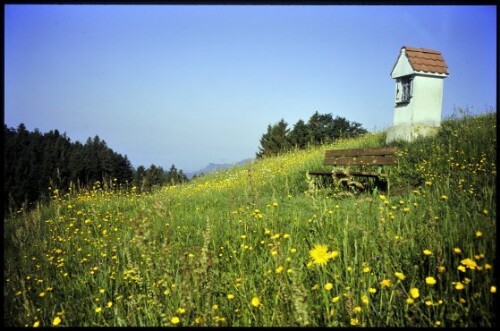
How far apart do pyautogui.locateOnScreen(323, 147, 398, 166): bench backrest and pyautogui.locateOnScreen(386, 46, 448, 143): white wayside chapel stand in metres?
2.70

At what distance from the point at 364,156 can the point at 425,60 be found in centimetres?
448

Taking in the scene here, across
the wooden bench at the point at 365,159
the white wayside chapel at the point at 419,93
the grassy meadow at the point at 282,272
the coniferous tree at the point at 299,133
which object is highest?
the coniferous tree at the point at 299,133

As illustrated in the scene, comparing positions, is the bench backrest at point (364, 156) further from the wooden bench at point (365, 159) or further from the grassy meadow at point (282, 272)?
the grassy meadow at point (282, 272)

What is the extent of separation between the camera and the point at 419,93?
29.0 ft

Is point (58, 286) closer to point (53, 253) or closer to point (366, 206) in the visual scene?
point (53, 253)

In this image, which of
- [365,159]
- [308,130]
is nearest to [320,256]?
[365,159]

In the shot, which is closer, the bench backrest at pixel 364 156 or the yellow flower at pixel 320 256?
the yellow flower at pixel 320 256

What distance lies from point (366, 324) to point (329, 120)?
157 ft

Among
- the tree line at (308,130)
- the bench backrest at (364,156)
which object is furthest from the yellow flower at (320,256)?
the tree line at (308,130)

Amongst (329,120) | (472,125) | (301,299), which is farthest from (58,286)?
(329,120)

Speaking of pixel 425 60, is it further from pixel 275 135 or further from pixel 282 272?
pixel 275 135

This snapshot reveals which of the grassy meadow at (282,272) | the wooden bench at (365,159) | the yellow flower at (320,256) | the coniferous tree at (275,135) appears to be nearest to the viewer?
the grassy meadow at (282,272)

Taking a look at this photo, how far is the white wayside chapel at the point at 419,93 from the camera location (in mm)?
8820

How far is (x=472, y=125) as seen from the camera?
8.15m
